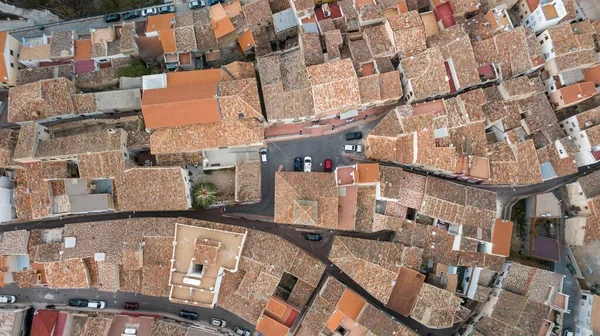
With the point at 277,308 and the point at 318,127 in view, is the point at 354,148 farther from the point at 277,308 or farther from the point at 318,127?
the point at 277,308

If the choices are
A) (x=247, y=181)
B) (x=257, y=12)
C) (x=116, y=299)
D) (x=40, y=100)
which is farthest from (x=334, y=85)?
(x=116, y=299)

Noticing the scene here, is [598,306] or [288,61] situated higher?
[288,61]

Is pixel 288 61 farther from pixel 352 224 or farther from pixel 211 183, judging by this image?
pixel 352 224

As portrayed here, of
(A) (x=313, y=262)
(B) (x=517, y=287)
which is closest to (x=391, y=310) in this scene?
(A) (x=313, y=262)

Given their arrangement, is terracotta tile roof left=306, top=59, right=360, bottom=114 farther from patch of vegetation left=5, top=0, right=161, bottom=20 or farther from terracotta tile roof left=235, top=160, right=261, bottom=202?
patch of vegetation left=5, top=0, right=161, bottom=20

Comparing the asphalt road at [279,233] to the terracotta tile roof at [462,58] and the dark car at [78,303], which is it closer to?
the dark car at [78,303]

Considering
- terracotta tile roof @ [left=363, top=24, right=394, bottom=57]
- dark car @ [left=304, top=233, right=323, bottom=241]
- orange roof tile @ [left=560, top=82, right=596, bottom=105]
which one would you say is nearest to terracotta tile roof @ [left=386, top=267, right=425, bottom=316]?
dark car @ [left=304, top=233, right=323, bottom=241]
